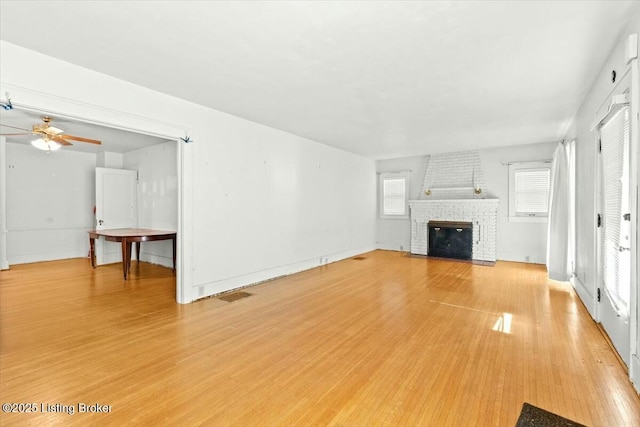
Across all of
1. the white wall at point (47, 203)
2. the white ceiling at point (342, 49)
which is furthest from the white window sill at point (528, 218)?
the white wall at point (47, 203)

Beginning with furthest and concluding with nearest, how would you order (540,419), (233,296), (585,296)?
(233,296) → (585,296) → (540,419)

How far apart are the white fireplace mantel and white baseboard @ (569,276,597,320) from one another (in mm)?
2459

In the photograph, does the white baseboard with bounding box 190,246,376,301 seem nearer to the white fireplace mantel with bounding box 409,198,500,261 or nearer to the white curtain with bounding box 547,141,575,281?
the white fireplace mantel with bounding box 409,198,500,261

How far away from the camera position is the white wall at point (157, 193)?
6.14 meters

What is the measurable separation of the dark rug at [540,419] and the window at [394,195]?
692 cm

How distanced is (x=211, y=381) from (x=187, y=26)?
109 inches

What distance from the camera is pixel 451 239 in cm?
759

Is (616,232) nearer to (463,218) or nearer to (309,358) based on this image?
(309,358)

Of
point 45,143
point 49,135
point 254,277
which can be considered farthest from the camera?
point 254,277

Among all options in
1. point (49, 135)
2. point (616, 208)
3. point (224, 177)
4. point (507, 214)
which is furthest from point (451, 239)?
point (49, 135)

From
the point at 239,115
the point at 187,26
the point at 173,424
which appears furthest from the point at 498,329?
the point at 239,115

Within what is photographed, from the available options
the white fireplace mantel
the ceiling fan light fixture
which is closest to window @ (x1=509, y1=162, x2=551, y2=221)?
the white fireplace mantel

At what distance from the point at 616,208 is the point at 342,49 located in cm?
296

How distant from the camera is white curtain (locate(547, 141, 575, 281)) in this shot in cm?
500
